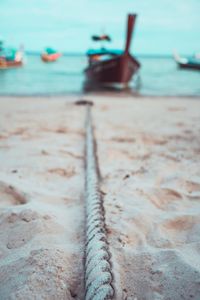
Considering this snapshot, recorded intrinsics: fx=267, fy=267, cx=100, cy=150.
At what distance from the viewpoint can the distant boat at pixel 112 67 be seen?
1176cm

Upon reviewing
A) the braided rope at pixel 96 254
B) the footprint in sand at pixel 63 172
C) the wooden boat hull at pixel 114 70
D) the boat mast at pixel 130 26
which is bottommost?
the wooden boat hull at pixel 114 70

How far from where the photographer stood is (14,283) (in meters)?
1.11

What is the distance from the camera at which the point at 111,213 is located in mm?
1671

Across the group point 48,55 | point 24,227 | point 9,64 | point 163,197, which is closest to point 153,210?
point 163,197

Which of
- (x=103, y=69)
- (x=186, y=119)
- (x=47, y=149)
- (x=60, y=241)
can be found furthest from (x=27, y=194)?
(x=103, y=69)

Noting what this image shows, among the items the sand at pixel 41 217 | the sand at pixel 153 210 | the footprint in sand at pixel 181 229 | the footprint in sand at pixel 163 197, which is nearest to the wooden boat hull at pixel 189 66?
the sand at pixel 153 210

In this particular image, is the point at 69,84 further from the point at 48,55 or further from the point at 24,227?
the point at 48,55

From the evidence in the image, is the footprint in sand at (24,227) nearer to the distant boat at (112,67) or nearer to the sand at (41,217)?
the sand at (41,217)

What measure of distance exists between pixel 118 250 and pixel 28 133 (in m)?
2.56

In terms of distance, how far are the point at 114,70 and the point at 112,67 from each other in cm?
16

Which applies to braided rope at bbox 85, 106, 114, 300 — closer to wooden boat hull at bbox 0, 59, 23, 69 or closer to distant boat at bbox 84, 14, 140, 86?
distant boat at bbox 84, 14, 140, 86

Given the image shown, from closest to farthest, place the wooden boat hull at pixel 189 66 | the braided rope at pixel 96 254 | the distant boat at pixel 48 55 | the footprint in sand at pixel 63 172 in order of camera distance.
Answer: the braided rope at pixel 96 254, the footprint in sand at pixel 63 172, the wooden boat hull at pixel 189 66, the distant boat at pixel 48 55

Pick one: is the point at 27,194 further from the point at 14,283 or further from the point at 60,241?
the point at 14,283

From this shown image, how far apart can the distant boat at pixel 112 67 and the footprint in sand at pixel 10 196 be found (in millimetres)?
10185
